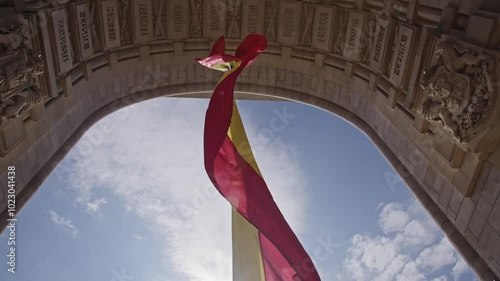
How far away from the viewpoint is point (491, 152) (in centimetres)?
722

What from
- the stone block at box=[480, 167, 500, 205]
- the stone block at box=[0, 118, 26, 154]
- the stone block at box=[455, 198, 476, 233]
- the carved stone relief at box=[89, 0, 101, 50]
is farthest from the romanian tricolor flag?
the carved stone relief at box=[89, 0, 101, 50]

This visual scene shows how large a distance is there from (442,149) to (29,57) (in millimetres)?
7282

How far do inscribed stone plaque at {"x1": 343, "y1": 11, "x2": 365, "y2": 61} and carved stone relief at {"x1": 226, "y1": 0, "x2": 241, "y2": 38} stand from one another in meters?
3.05

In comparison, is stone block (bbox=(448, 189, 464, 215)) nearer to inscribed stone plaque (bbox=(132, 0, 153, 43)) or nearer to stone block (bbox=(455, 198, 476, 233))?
stone block (bbox=(455, 198, 476, 233))

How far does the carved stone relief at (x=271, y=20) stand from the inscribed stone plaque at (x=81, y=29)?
4.86m

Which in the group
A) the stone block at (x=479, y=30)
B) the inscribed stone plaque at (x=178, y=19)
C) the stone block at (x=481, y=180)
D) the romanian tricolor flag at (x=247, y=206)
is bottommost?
the romanian tricolor flag at (x=247, y=206)

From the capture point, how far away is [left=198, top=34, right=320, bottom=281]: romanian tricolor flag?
844cm

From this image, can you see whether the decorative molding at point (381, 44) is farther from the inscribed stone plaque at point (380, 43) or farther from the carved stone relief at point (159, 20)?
the carved stone relief at point (159, 20)

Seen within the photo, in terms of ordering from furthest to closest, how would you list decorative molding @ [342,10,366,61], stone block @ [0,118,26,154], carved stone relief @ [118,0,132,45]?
carved stone relief @ [118,0,132,45], decorative molding @ [342,10,366,61], stone block @ [0,118,26,154]

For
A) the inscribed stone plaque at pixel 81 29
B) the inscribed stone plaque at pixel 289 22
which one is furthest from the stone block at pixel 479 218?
the inscribed stone plaque at pixel 81 29

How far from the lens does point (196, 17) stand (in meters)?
12.9

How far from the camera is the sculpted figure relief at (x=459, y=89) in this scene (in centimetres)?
690

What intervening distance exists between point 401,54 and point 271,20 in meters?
4.42

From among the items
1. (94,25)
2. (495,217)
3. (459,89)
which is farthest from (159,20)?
(495,217)
